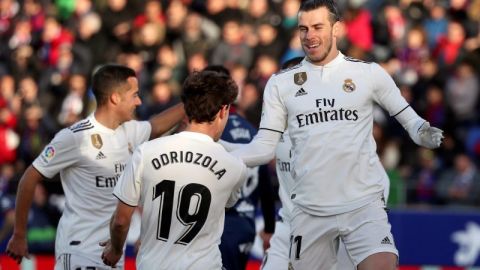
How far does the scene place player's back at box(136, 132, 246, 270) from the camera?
7195 mm

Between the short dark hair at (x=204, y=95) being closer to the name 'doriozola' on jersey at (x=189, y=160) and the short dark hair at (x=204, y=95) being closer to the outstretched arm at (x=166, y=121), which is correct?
the name 'doriozola' on jersey at (x=189, y=160)

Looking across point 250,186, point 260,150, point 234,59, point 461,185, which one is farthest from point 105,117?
point 234,59

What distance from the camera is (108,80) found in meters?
8.98

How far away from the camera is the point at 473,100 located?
17.9 m

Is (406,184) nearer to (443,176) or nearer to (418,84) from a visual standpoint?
(443,176)

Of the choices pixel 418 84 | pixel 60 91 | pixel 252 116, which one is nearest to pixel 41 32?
pixel 60 91

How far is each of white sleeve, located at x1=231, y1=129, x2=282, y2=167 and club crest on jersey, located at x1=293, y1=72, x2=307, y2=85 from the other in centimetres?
42

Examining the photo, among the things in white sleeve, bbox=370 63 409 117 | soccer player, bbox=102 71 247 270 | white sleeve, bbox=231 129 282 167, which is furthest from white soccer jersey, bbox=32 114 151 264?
white sleeve, bbox=370 63 409 117

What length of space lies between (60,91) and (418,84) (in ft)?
20.7

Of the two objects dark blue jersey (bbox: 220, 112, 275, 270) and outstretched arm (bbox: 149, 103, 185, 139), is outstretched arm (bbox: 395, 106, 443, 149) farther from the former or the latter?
dark blue jersey (bbox: 220, 112, 275, 270)

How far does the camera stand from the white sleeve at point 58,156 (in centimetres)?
880

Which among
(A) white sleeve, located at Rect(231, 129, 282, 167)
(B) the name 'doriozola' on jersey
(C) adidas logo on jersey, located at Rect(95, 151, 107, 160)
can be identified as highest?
(B) the name 'doriozola' on jersey

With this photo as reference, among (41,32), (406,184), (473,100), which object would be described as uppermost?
(41,32)

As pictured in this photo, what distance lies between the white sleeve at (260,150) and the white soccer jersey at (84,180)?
124cm
